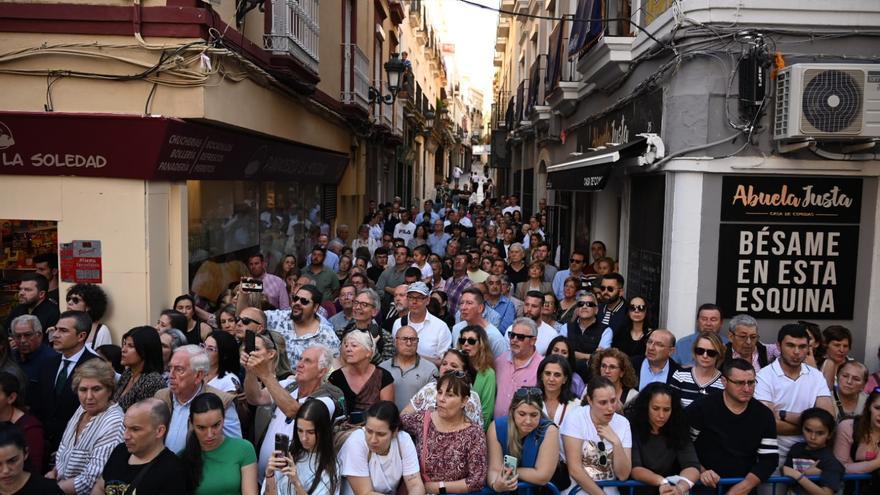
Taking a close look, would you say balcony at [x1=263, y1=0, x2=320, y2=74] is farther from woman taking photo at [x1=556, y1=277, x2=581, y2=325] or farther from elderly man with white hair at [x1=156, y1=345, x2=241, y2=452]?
elderly man with white hair at [x1=156, y1=345, x2=241, y2=452]

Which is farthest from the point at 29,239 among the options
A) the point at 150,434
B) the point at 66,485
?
the point at 150,434

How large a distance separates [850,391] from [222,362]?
442 cm

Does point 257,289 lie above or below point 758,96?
below

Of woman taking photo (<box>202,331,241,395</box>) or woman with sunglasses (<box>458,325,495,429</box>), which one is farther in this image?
woman with sunglasses (<box>458,325,495,429</box>)

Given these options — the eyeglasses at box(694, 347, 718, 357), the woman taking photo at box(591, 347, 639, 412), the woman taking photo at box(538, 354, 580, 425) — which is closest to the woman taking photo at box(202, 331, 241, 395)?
the woman taking photo at box(538, 354, 580, 425)

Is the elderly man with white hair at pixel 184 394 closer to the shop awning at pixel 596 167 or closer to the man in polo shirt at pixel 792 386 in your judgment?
the man in polo shirt at pixel 792 386

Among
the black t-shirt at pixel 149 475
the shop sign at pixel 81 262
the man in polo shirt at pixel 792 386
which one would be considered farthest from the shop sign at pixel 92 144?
the man in polo shirt at pixel 792 386

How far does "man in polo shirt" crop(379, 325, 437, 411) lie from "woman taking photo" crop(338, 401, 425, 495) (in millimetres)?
1035

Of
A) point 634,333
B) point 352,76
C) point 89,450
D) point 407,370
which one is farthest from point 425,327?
point 352,76

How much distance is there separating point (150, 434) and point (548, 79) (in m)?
14.4

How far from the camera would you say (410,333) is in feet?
17.9

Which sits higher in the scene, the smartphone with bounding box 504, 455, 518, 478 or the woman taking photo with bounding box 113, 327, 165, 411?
the woman taking photo with bounding box 113, 327, 165, 411

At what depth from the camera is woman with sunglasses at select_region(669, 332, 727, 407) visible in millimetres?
5184

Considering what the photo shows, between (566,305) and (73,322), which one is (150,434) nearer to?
(73,322)
